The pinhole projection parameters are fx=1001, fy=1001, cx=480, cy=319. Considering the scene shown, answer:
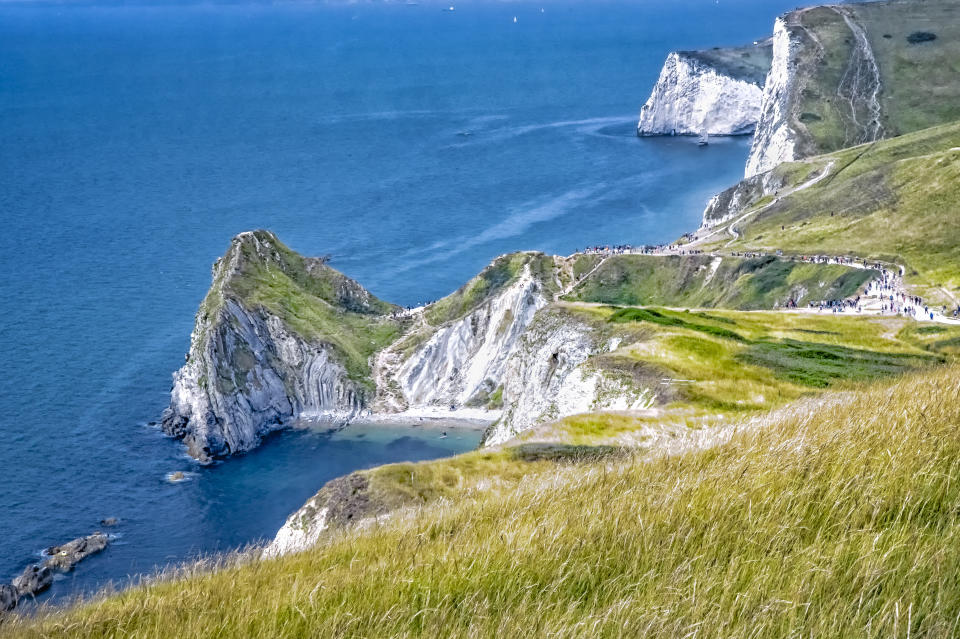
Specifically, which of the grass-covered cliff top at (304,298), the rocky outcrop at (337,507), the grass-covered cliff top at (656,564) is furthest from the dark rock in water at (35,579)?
the grass-covered cliff top at (656,564)

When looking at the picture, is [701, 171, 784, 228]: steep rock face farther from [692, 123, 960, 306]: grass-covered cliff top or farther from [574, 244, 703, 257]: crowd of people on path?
[574, 244, 703, 257]: crowd of people on path

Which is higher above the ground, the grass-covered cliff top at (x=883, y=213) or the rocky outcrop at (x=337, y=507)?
the rocky outcrop at (x=337, y=507)

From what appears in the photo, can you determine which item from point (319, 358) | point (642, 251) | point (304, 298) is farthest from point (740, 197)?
point (319, 358)

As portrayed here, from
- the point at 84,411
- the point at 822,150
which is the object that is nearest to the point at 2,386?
the point at 84,411

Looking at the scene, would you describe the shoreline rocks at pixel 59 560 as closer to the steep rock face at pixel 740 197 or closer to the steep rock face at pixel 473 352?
the steep rock face at pixel 473 352

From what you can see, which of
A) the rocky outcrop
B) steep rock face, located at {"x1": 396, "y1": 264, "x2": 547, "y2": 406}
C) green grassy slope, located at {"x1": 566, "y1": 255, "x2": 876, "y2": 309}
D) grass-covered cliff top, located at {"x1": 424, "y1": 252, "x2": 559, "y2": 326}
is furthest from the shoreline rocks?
green grassy slope, located at {"x1": 566, "y1": 255, "x2": 876, "y2": 309}

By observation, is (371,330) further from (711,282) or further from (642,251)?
(711,282)
